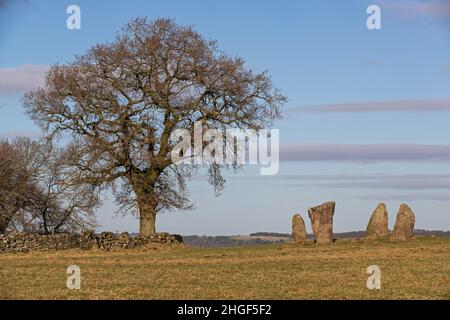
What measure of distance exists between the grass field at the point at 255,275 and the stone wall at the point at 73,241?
23.6 feet

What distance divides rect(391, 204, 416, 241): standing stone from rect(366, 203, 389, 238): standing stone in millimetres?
1149

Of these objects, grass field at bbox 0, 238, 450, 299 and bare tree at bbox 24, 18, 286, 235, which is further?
bare tree at bbox 24, 18, 286, 235

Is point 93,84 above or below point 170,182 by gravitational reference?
above

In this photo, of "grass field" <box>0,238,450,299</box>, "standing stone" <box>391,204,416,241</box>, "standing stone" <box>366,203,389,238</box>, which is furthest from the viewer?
"standing stone" <box>366,203,389,238</box>

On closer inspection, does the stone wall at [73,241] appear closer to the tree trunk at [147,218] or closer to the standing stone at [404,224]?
the tree trunk at [147,218]

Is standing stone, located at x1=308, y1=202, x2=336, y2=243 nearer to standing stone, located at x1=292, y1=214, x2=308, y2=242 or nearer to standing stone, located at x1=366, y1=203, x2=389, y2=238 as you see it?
standing stone, located at x1=292, y1=214, x2=308, y2=242

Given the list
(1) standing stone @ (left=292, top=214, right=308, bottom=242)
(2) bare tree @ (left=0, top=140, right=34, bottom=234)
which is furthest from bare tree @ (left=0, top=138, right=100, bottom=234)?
(1) standing stone @ (left=292, top=214, right=308, bottom=242)

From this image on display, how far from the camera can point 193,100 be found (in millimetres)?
46656

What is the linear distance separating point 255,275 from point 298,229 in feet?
60.9

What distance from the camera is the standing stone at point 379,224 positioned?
4250cm

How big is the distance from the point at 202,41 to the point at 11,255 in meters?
15.4

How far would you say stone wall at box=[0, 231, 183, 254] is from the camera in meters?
44.0
